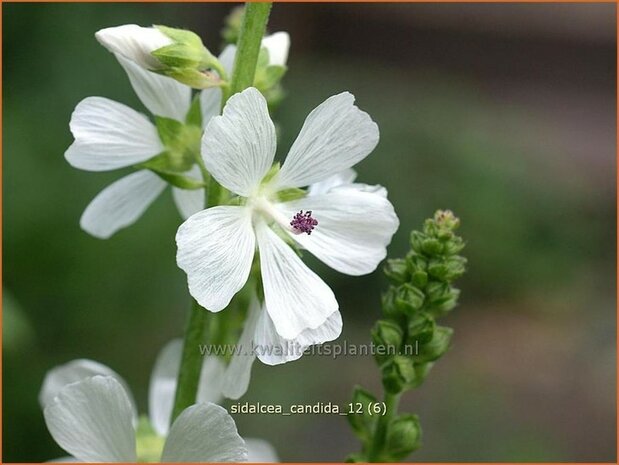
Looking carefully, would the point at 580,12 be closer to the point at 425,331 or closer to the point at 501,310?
the point at 501,310

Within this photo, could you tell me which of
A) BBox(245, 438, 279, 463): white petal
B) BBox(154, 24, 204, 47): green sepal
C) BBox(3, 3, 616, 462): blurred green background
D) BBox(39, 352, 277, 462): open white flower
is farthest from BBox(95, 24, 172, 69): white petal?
BBox(3, 3, 616, 462): blurred green background

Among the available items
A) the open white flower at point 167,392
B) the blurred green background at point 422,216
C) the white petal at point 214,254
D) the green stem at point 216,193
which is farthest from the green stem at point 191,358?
the blurred green background at point 422,216

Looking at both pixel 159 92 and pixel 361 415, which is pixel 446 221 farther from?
pixel 159 92

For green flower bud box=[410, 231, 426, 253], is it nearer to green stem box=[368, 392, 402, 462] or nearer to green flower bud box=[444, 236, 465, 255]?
green flower bud box=[444, 236, 465, 255]

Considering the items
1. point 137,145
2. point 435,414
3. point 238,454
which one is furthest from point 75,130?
point 435,414

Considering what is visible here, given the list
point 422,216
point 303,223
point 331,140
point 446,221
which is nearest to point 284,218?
point 303,223
